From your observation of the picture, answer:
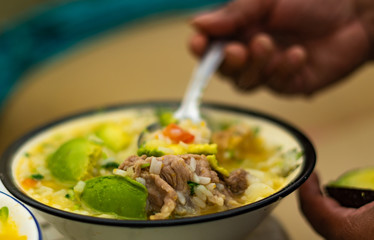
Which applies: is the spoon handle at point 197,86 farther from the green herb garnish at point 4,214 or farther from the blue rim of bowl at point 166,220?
the green herb garnish at point 4,214

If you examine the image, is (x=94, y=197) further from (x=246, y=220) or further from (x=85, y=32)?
(x=85, y=32)

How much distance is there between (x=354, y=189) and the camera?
117 centimetres

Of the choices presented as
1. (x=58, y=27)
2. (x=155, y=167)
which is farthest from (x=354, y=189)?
(x=58, y=27)

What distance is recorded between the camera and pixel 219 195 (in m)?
1.01

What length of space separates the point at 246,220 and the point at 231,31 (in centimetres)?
113

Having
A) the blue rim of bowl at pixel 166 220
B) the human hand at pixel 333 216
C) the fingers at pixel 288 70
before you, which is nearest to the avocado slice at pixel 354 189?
the human hand at pixel 333 216

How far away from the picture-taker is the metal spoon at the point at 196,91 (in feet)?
4.98

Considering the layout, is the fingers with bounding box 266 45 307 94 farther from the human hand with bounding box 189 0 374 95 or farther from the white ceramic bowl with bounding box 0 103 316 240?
the white ceramic bowl with bounding box 0 103 316 240

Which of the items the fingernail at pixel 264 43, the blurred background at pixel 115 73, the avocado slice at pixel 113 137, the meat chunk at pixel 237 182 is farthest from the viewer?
the blurred background at pixel 115 73

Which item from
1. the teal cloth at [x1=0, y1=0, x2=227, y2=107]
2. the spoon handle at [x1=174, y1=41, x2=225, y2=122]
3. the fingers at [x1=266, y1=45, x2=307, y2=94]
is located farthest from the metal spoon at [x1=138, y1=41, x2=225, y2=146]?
the teal cloth at [x1=0, y1=0, x2=227, y2=107]

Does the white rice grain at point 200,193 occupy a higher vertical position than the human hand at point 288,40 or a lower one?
lower

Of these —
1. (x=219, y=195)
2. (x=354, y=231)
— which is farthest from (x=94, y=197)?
(x=354, y=231)

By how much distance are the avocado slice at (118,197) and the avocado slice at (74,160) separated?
0.15m

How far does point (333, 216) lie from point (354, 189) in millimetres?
92
